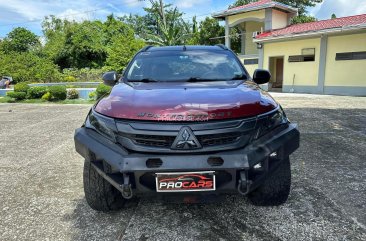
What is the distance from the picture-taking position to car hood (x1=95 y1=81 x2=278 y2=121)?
6.63 ft

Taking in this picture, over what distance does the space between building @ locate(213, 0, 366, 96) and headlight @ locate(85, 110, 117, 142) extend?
13690 mm

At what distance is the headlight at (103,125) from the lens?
2.08m

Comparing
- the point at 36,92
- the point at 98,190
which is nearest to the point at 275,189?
the point at 98,190

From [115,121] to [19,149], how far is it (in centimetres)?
381

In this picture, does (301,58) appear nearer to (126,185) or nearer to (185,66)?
(185,66)

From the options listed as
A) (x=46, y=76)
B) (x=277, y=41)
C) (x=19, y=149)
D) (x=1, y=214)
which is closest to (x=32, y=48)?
(x=46, y=76)

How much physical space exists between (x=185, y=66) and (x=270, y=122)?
129 cm

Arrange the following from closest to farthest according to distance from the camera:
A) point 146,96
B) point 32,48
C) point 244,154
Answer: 1. point 244,154
2. point 146,96
3. point 32,48

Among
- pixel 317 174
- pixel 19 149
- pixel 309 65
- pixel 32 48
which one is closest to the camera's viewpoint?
pixel 317 174

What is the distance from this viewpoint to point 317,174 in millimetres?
3549

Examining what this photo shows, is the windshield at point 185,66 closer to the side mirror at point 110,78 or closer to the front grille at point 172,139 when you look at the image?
the side mirror at point 110,78

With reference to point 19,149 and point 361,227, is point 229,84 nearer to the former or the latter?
point 361,227

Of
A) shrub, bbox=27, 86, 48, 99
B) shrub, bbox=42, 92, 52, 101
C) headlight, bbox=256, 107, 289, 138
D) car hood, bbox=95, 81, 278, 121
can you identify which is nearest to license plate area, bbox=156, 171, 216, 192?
car hood, bbox=95, 81, 278, 121

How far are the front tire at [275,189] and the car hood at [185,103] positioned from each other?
574 mm
